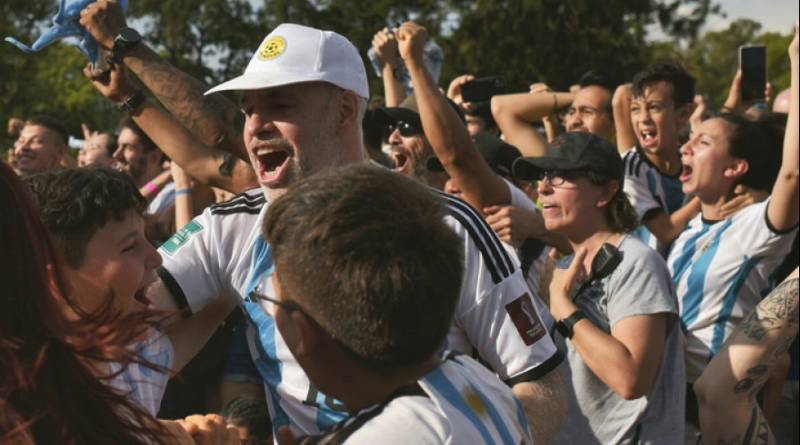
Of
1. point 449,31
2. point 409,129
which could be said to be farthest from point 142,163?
point 449,31

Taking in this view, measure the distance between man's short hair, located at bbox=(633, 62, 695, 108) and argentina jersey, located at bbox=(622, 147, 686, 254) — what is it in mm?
394

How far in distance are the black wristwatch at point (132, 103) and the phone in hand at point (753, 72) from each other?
512cm

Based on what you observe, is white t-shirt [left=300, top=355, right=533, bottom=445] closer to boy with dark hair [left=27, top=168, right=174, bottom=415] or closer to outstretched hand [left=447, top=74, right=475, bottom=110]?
boy with dark hair [left=27, top=168, right=174, bottom=415]

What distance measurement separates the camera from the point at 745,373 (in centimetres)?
484

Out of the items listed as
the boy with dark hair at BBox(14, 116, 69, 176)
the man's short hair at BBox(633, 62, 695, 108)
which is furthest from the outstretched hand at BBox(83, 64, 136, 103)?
the boy with dark hair at BBox(14, 116, 69, 176)

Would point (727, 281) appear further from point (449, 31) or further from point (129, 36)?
point (449, 31)

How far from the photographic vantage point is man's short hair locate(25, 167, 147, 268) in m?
3.14

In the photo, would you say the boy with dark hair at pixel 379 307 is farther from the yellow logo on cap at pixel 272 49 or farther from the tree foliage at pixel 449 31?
the tree foliage at pixel 449 31

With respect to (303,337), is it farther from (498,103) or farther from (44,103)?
(44,103)

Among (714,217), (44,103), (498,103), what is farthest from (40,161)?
(44,103)

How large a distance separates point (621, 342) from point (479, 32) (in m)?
33.0

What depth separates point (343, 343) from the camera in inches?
82.5

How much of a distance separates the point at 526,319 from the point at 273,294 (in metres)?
0.72

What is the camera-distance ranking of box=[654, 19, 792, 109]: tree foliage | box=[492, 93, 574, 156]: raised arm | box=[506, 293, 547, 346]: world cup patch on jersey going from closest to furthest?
1. box=[506, 293, 547, 346]: world cup patch on jersey
2. box=[492, 93, 574, 156]: raised arm
3. box=[654, 19, 792, 109]: tree foliage
